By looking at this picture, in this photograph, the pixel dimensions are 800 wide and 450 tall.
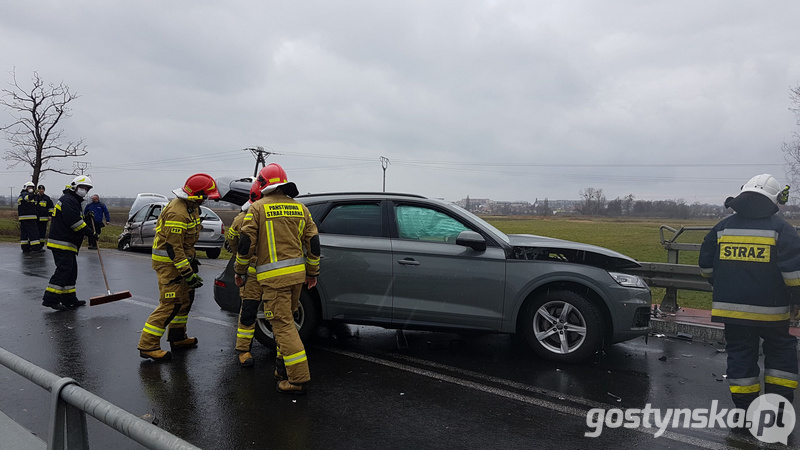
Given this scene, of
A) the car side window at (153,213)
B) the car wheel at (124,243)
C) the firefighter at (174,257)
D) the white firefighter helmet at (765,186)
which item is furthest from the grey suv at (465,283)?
the car wheel at (124,243)

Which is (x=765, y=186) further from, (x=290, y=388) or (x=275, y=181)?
(x=290, y=388)

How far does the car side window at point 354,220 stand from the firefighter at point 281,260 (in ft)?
3.70

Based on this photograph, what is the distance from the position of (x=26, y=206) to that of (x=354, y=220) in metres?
13.0

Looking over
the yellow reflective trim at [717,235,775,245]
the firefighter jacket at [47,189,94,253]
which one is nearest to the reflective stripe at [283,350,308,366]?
the yellow reflective trim at [717,235,775,245]

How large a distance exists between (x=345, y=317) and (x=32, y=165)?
2598cm

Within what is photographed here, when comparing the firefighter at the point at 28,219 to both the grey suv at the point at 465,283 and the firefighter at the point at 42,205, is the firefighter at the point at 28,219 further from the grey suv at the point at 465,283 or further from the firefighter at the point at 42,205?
the grey suv at the point at 465,283

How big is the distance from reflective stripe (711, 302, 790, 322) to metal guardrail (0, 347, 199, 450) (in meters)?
4.05

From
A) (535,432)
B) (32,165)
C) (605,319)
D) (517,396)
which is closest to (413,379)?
(517,396)

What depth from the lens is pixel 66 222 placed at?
7328 mm

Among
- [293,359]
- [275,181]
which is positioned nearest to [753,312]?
[293,359]

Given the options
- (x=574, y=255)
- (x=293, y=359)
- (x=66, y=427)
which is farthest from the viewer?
(x=574, y=255)

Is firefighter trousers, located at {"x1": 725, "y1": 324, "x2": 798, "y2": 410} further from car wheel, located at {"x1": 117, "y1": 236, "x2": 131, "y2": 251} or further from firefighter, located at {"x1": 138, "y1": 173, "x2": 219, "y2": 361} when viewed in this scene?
car wheel, located at {"x1": 117, "y1": 236, "x2": 131, "y2": 251}

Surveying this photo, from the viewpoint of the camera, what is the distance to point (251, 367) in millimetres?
4812

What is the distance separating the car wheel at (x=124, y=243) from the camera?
1573 centimetres
